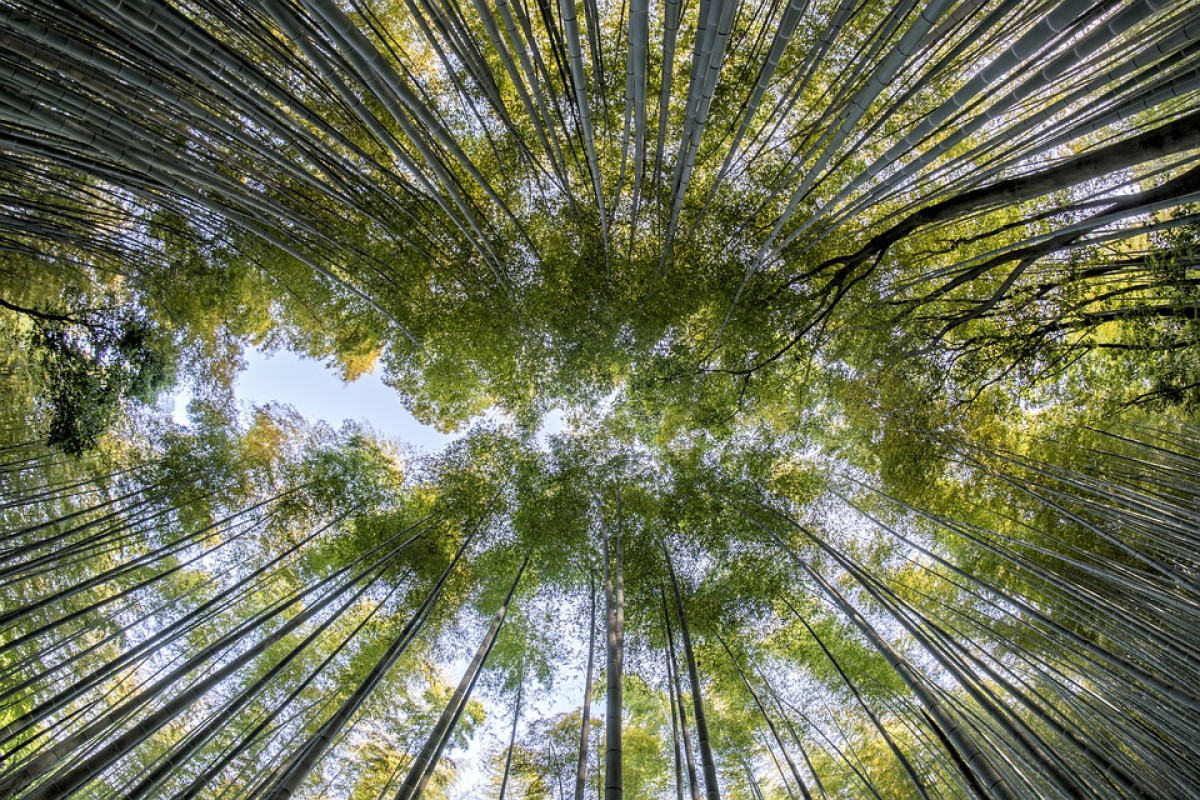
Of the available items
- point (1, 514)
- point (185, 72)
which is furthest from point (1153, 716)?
point (1, 514)

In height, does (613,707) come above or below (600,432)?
below

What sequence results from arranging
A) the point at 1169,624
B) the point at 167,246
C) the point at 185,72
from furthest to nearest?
the point at 167,246 → the point at 1169,624 → the point at 185,72

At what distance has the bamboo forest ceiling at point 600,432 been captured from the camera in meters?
4.36

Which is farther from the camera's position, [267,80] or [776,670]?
[776,670]

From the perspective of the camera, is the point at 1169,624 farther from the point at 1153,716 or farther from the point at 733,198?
the point at 733,198

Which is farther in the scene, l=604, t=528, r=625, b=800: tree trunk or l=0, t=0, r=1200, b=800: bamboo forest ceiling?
l=0, t=0, r=1200, b=800: bamboo forest ceiling

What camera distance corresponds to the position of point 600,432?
7012 millimetres

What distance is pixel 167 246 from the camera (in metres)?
6.28

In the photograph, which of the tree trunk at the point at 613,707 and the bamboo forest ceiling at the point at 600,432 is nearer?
the tree trunk at the point at 613,707

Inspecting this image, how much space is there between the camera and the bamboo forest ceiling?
4359mm

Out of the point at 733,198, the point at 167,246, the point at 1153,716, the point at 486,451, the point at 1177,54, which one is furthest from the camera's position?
the point at 486,451

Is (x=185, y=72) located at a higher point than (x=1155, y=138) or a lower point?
higher

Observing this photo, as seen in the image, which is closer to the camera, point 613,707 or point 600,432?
point 613,707

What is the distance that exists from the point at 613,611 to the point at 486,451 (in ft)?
11.6
